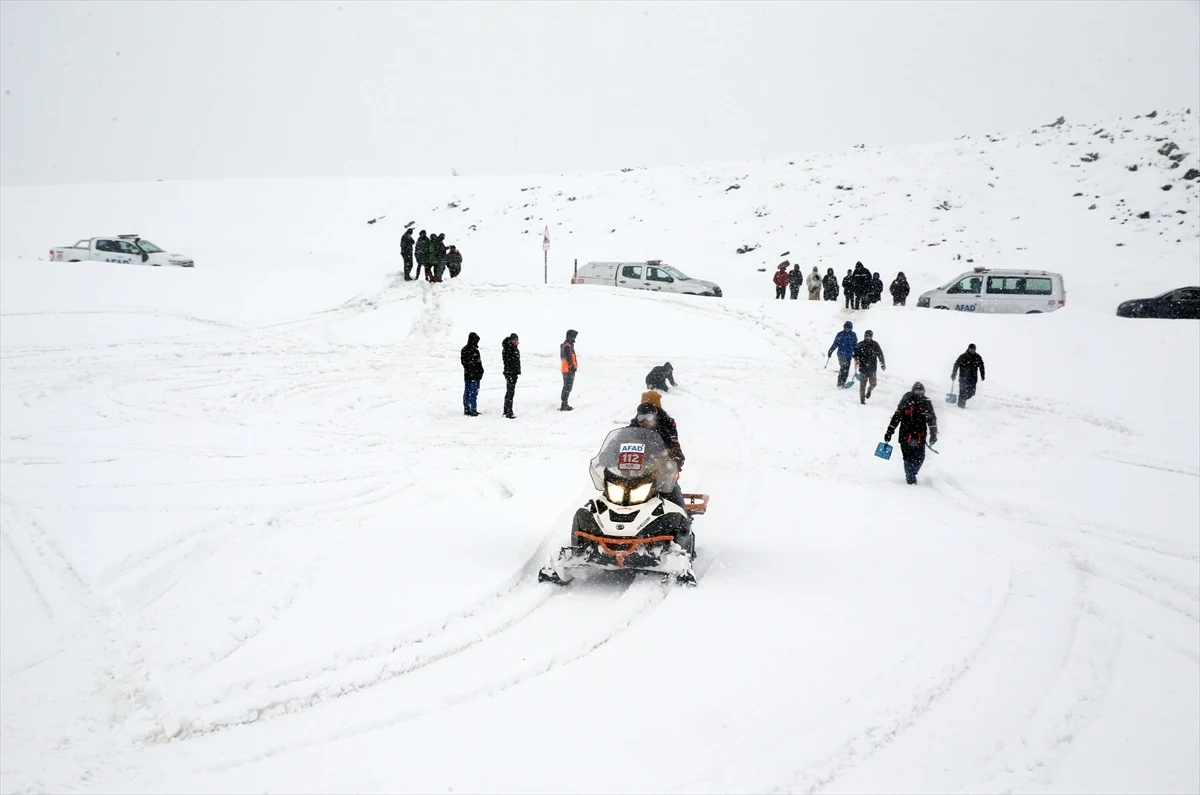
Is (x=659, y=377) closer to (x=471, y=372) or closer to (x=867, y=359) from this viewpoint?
(x=471, y=372)

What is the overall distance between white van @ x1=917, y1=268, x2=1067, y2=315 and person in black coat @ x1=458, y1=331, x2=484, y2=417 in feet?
51.6

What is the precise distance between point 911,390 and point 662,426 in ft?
19.8

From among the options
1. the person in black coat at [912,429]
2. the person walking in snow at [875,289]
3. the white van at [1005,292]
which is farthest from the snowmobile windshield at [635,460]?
the white van at [1005,292]

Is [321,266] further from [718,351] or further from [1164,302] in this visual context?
[1164,302]

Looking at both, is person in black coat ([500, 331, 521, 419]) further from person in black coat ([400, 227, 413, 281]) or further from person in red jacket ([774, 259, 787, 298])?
person in red jacket ([774, 259, 787, 298])

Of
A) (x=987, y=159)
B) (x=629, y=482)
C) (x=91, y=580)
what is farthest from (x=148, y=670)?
(x=987, y=159)

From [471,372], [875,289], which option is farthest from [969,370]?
[471,372]

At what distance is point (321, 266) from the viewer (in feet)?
118

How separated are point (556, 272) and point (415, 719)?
101 feet

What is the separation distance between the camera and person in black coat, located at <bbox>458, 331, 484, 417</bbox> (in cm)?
1522

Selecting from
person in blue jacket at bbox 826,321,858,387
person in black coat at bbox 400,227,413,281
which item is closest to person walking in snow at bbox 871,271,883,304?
person in blue jacket at bbox 826,321,858,387

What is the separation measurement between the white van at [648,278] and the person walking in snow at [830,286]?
12.2 ft

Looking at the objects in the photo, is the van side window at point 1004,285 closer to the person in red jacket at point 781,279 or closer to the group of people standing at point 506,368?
the person in red jacket at point 781,279

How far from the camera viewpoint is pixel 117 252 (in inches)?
1075
